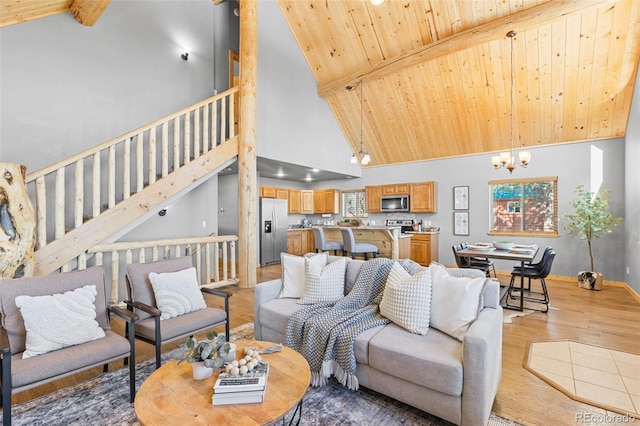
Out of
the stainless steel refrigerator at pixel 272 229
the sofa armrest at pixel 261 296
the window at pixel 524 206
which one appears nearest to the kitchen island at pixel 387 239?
the stainless steel refrigerator at pixel 272 229

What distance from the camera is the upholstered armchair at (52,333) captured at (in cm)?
179

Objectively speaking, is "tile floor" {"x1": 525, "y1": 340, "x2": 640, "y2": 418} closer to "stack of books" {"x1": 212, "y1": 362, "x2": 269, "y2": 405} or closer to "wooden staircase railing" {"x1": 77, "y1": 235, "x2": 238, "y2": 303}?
"stack of books" {"x1": 212, "y1": 362, "x2": 269, "y2": 405}

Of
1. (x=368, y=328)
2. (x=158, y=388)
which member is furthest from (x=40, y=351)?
(x=368, y=328)

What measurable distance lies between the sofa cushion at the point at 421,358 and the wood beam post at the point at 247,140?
321 cm

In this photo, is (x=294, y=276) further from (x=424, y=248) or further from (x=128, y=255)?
(x=424, y=248)

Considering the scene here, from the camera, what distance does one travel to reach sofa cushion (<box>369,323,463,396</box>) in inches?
68.3

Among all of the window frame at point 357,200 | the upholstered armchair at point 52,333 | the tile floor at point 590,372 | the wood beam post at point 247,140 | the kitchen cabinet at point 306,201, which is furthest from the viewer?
the kitchen cabinet at point 306,201

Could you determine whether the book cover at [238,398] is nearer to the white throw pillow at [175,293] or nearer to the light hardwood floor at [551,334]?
the white throw pillow at [175,293]

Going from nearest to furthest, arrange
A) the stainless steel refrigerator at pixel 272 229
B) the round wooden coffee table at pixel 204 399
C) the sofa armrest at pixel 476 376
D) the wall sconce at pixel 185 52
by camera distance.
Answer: the round wooden coffee table at pixel 204 399, the sofa armrest at pixel 476 376, the wall sconce at pixel 185 52, the stainless steel refrigerator at pixel 272 229

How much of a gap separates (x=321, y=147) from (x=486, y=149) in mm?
3662

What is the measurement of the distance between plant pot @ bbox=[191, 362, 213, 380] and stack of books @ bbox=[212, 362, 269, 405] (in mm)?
149

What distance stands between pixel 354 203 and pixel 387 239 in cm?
263

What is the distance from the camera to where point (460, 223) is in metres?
6.93

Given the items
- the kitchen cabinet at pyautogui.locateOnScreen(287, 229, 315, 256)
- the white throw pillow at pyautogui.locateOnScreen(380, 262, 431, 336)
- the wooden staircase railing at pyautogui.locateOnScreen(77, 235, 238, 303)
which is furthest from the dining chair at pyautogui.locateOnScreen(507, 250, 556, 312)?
the kitchen cabinet at pyautogui.locateOnScreen(287, 229, 315, 256)
